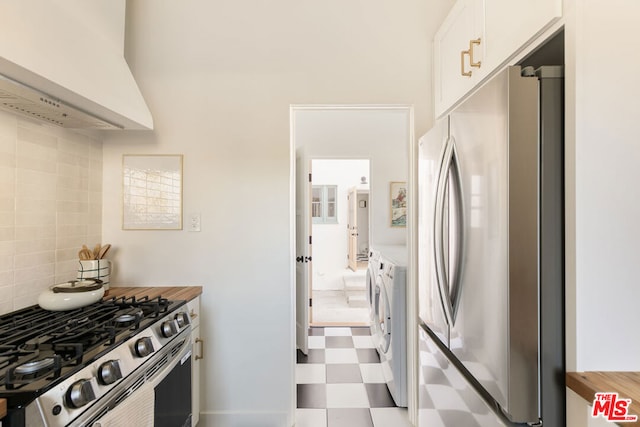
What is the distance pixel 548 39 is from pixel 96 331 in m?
1.85

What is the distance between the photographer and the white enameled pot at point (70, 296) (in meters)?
1.40

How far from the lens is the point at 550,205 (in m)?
0.86

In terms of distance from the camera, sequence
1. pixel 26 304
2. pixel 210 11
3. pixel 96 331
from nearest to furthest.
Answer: pixel 96 331 → pixel 26 304 → pixel 210 11

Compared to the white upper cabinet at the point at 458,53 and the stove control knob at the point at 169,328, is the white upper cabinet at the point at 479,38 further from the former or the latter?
the stove control knob at the point at 169,328

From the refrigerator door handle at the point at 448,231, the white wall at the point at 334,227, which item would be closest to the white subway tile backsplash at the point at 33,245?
the refrigerator door handle at the point at 448,231

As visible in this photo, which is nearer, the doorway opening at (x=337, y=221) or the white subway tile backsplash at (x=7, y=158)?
the white subway tile backsplash at (x=7, y=158)

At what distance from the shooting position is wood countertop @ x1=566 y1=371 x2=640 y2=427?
707 mm

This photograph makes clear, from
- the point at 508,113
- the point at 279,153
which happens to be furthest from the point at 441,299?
the point at 279,153

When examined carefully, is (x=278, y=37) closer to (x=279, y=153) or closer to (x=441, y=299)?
(x=279, y=153)

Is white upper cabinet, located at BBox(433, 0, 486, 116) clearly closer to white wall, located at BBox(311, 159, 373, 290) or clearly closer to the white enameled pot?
the white enameled pot

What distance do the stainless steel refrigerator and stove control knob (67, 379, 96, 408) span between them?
122cm

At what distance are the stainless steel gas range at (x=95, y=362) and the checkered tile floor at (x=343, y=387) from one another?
3.06ft

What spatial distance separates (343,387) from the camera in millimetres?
2453

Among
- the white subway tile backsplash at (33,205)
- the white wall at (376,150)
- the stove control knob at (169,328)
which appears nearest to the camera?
the stove control knob at (169,328)
